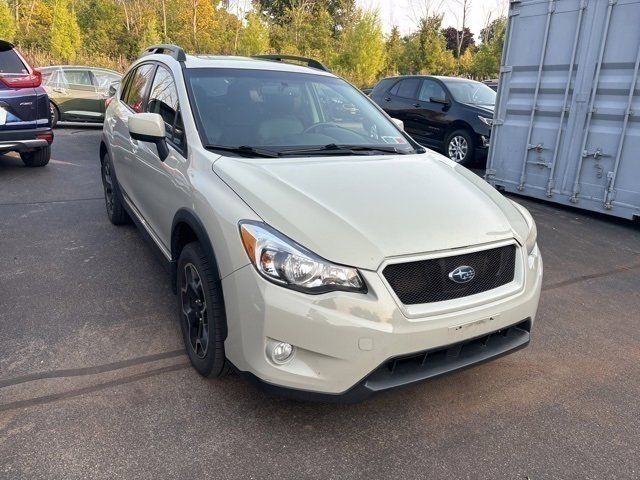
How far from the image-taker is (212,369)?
2.63 m

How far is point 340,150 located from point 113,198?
9.72 ft

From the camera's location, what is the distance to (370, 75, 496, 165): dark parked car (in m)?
9.16

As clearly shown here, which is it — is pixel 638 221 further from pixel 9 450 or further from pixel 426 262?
pixel 9 450

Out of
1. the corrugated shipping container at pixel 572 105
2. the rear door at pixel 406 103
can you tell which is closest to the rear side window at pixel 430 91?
the rear door at pixel 406 103

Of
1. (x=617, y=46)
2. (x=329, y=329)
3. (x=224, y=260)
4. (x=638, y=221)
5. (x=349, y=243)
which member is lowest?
(x=638, y=221)

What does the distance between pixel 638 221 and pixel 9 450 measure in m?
6.76

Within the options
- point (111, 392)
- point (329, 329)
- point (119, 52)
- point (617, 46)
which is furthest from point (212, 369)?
point (119, 52)

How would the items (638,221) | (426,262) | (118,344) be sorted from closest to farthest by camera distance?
1. (426,262)
2. (118,344)
3. (638,221)

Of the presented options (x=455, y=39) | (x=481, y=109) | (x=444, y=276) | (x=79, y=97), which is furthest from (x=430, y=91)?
(x=455, y=39)

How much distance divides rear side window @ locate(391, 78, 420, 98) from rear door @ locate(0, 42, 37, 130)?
6.63 m

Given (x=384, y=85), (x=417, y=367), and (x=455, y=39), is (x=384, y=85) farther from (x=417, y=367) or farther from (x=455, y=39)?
(x=455, y=39)

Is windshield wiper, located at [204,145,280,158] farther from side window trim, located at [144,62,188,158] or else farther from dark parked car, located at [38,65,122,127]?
dark parked car, located at [38,65,122,127]

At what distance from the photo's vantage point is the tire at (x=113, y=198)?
5047mm

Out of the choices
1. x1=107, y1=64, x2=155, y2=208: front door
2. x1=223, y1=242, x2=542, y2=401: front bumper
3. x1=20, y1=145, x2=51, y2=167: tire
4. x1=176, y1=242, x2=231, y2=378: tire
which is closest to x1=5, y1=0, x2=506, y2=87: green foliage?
x1=20, y1=145, x2=51, y2=167: tire
